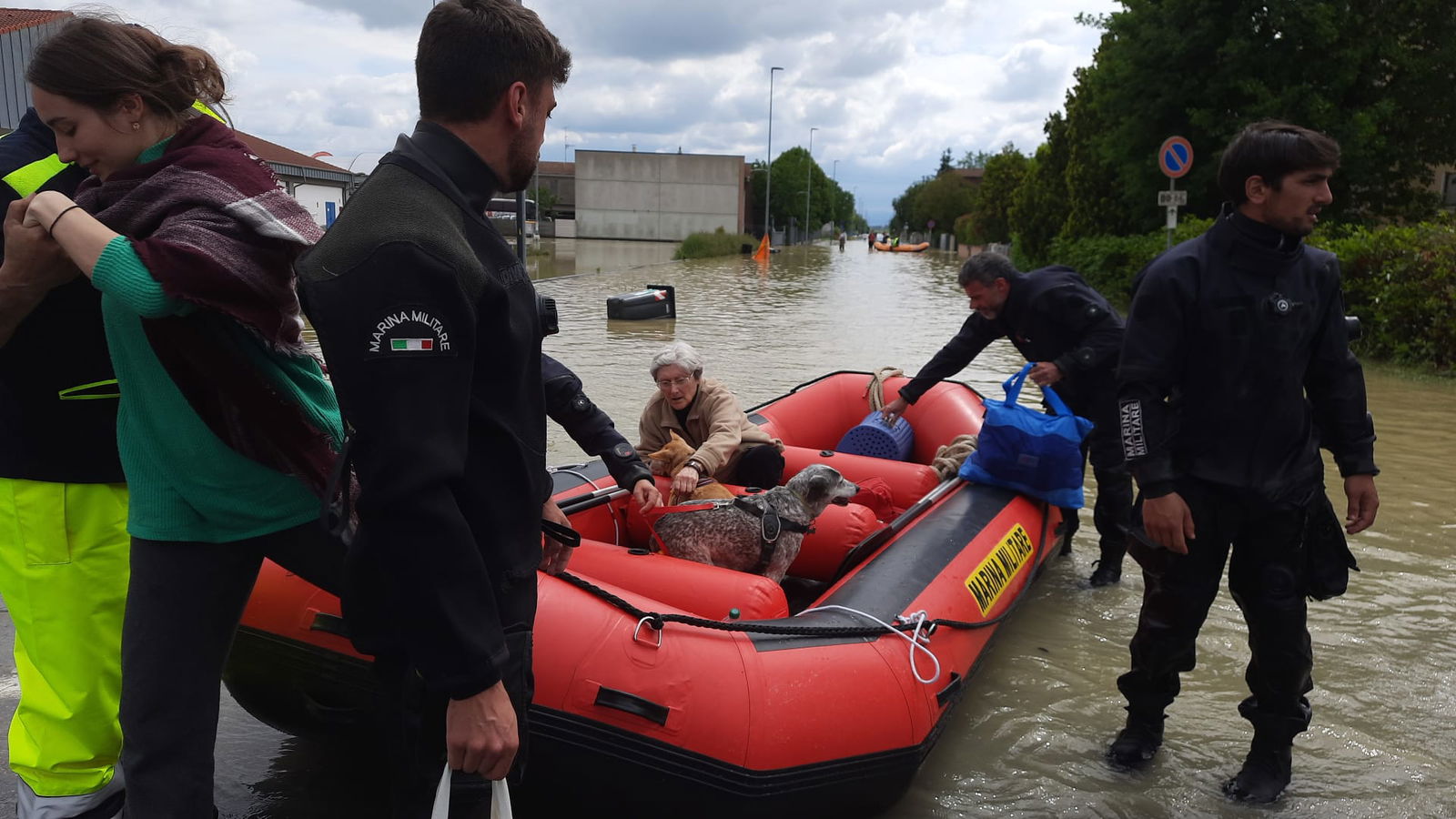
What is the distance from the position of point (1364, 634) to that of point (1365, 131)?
51.7 ft

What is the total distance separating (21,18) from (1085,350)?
26.4m

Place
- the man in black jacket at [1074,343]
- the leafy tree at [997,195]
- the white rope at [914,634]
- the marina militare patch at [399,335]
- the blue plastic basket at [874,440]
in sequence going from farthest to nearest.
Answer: the leafy tree at [997,195] < the blue plastic basket at [874,440] < the man in black jacket at [1074,343] < the white rope at [914,634] < the marina militare patch at [399,335]

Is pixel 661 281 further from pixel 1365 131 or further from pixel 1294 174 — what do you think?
pixel 1294 174

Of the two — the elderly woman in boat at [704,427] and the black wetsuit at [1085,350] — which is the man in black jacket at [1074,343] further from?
the elderly woman in boat at [704,427]

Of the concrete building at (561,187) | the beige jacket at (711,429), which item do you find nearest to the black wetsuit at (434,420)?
the beige jacket at (711,429)

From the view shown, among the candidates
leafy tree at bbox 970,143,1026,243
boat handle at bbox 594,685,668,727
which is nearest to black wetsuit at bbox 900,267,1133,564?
boat handle at bbox 594,685,668,727

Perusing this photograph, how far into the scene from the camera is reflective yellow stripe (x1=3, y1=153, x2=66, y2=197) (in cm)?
199

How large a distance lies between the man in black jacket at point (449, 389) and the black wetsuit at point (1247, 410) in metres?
2.07

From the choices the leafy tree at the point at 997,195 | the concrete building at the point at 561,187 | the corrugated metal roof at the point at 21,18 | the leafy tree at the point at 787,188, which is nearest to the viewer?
the corrugated metal roof at the point at 21,18

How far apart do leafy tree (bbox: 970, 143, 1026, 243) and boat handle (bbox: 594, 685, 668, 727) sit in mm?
44901

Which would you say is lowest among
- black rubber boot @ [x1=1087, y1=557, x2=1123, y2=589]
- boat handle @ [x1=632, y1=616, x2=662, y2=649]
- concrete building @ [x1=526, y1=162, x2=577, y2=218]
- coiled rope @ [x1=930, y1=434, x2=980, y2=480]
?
black rubber boot @ [x1=1087, y1=557, x2=1123, y2=589]

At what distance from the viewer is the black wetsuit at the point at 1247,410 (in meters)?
2.93

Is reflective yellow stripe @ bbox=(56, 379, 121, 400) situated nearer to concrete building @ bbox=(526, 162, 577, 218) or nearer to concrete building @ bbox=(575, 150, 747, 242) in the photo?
concrete building @ bbox=(575, 150, 747, 242)

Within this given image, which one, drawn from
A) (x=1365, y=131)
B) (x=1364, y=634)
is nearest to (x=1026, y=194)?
(x=1365, y=131)
